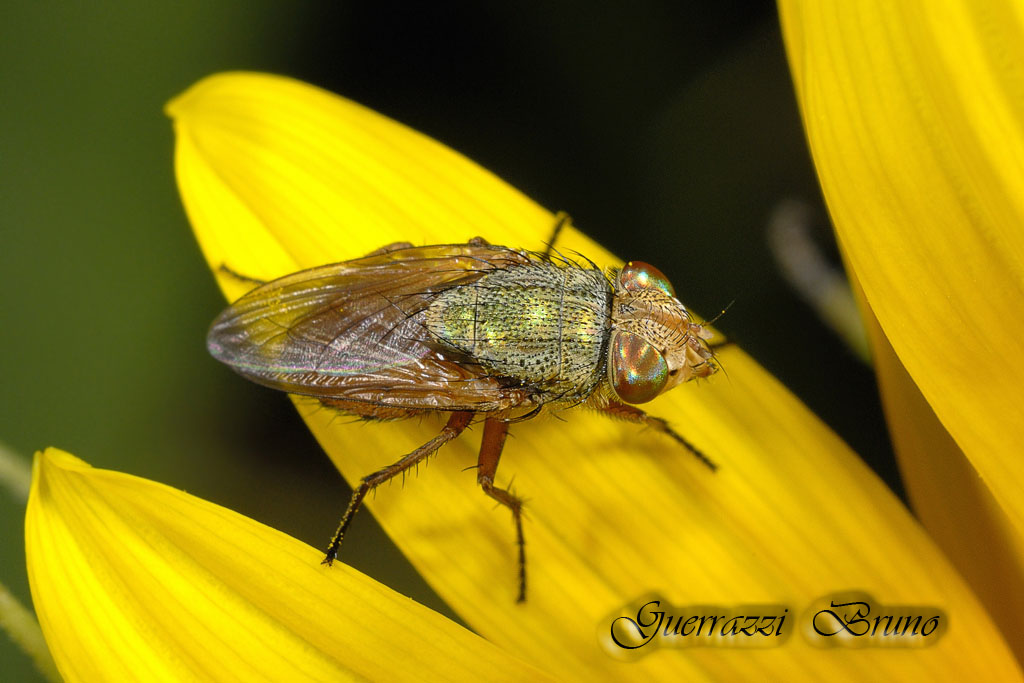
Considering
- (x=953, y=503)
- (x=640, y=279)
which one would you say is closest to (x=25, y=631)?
(x=640, y=279)

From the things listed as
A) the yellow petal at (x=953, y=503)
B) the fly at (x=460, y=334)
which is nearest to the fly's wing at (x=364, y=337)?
the fly at (x=460, y=334)

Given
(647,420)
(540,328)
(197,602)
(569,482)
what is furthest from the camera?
(540,328)

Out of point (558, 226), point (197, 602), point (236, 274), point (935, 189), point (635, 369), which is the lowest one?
point (197, 602)

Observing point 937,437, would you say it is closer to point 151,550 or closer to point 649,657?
point 649,657

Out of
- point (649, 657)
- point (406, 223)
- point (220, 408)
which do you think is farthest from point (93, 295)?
point (649, 657)

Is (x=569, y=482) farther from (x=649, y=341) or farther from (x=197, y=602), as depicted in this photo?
(x=197, y=602)

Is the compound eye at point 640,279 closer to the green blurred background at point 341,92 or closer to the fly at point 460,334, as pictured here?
the fly at point 460,334

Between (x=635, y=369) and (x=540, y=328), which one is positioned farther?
(x=540, y=328)

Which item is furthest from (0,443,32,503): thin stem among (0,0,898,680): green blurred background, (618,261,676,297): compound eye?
(618,261,676,297): compound eye
